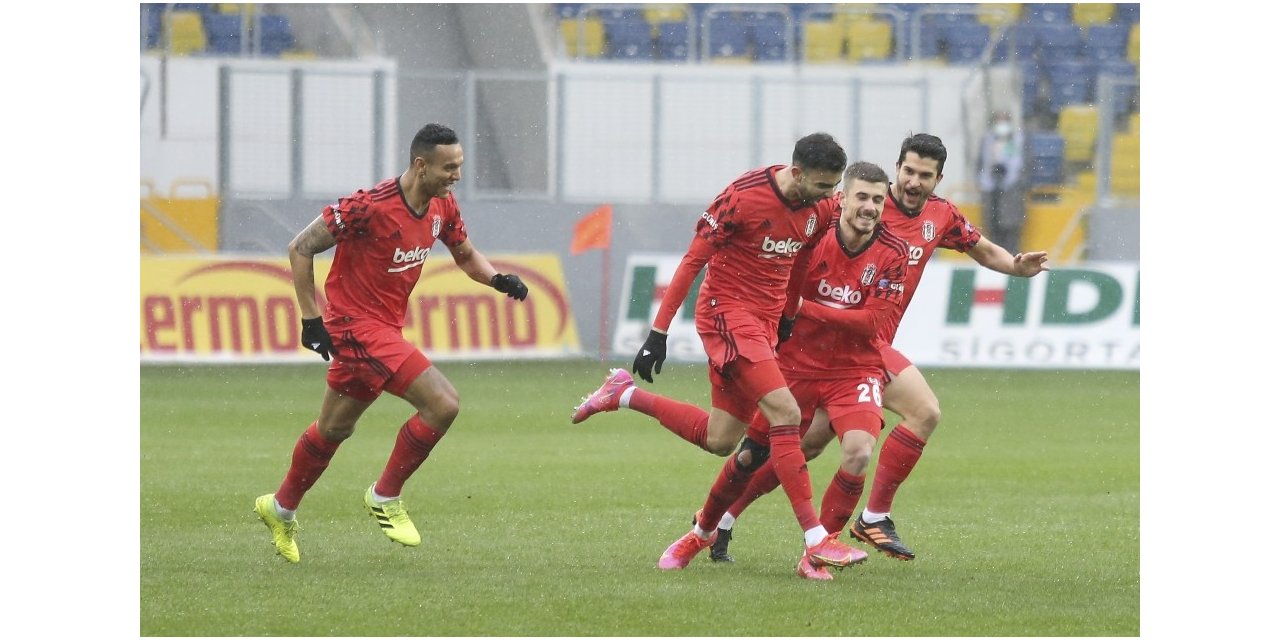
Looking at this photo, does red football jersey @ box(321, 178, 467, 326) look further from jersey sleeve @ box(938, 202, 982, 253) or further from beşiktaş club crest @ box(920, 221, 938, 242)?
jersey sleeve @ box(938, 202, 982, 253)

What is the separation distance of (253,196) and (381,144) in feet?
5.50

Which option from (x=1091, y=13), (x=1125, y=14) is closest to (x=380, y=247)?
(x=1091, y=13)

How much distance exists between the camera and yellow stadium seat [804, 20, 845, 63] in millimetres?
22484

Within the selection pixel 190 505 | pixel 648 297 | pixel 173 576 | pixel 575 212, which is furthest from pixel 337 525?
pixel 575 212

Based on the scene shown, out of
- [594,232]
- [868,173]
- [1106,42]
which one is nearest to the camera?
[868,173]

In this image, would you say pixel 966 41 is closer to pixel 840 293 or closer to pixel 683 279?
pixel 840 293

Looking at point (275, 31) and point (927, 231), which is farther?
point (275, 31)

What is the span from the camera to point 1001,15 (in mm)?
23734

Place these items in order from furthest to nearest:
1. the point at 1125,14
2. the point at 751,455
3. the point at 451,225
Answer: the point at 1125,14 < the point at 451,225 < the point at 751,455

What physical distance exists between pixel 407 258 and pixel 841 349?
6.67ft

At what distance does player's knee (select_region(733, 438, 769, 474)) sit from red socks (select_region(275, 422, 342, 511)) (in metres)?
1.89

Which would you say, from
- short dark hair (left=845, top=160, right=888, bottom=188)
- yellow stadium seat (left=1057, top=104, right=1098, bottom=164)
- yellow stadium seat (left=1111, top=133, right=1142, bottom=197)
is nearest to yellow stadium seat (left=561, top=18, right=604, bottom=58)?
yellow stadium seat (left=1057, top=104, right=1098, bottom=164)

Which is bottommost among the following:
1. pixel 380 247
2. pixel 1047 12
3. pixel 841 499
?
pixel 841 499

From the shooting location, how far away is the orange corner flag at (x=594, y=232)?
19562mm
